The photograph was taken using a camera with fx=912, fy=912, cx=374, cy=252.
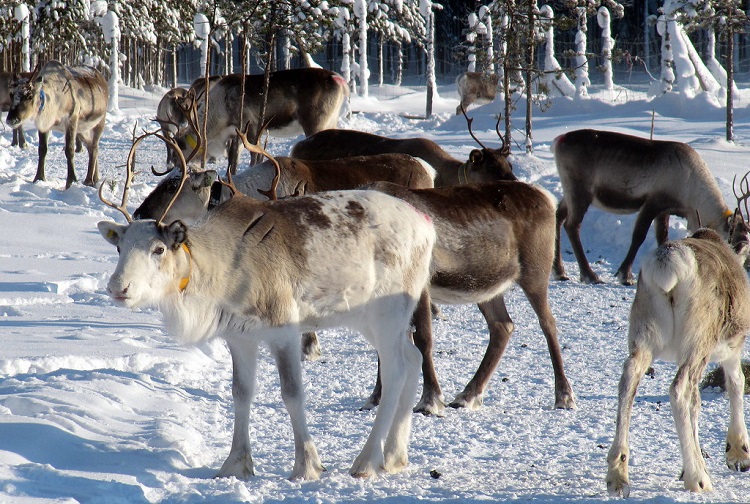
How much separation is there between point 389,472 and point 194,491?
3.11ft

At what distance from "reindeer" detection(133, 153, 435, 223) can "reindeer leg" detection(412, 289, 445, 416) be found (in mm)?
1778

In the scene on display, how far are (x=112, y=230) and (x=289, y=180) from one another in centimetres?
356

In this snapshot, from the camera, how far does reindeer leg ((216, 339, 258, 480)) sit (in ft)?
13.2

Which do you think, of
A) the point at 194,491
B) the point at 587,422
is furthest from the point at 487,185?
the point at 194,491

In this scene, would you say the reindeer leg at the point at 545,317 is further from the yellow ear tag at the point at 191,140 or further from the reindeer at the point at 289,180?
the yellow ear tag at the point at 191,140

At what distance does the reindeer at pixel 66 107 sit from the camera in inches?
529

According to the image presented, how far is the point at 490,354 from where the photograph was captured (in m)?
5.75

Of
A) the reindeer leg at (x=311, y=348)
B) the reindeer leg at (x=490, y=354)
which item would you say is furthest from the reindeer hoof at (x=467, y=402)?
the reindeer leg at (x=311, y=348)

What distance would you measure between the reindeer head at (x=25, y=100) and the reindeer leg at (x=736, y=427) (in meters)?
11.7

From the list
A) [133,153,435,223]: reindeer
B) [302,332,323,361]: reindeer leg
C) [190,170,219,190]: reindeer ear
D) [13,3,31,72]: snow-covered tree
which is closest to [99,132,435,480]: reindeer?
[302,332,323,361]: reindeer leg

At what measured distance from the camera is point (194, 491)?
3.73m

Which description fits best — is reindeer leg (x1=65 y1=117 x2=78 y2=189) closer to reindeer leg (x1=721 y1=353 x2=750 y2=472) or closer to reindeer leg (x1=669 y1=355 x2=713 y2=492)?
reindeer leg (x1=721 y1=353 x2=750 y2=472)

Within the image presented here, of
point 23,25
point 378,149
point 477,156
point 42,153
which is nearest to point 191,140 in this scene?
point 378,149

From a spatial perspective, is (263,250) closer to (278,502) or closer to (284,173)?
(278,502)
